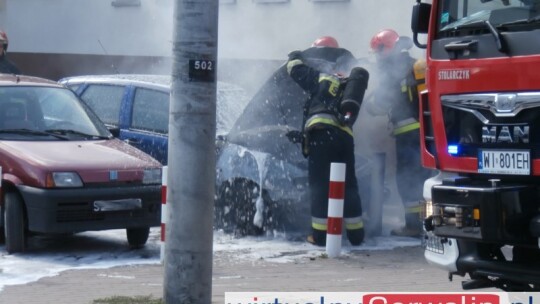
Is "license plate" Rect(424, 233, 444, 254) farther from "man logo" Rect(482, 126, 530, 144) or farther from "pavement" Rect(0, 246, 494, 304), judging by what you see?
"pavement" Rect(0, 246, 494, 304)

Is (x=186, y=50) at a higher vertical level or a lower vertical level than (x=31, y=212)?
higher

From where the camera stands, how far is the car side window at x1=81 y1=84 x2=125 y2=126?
1384cm

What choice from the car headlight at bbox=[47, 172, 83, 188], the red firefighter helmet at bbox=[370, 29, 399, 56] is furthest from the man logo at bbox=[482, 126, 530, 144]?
the red firefighter helmet at bbox=[370, 29, 399, 56]

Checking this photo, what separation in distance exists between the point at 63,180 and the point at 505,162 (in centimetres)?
486

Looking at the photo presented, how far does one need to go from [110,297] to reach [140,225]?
240 centimetres

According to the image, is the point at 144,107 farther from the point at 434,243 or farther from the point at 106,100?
the point at 434,243

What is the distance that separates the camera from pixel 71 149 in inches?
452

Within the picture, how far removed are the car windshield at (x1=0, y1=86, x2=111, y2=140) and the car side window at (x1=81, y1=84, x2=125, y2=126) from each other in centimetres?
116

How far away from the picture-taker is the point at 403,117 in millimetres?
12586

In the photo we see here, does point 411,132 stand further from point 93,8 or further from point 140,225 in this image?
point 93,8

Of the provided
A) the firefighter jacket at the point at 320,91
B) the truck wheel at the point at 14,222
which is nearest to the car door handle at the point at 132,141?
the truck wheel at the point at 14,222

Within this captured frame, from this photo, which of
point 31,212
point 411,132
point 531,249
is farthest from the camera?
point 411,132

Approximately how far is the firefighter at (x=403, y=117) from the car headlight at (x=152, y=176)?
8.90 feet

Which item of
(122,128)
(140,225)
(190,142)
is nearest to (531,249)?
(190,142)
